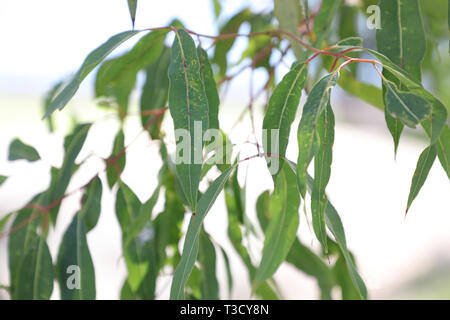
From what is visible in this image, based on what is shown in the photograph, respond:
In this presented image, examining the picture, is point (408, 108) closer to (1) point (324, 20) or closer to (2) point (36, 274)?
(1) point (324, 20)

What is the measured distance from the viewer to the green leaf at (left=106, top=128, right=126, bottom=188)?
1.90 feet

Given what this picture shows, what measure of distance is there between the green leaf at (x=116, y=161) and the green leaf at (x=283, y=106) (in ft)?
0.72

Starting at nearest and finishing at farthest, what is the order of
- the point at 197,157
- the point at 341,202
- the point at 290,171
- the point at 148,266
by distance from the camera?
the point at 197,157, the point at 290,171, the point at 148,266, the point at 341,202

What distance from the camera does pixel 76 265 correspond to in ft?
1.80

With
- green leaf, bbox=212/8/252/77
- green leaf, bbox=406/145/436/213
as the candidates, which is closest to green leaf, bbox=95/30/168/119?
green leaf, bbox=212/8/252/77

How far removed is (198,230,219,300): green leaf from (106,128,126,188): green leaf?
12 cm

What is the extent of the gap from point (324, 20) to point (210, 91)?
14 centimetres

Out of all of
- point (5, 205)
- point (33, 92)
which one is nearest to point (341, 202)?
point (5, 205)

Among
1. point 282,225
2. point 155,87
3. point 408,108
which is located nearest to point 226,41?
point 155,87

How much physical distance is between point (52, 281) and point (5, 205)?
237 cm

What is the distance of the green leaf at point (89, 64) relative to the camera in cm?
39

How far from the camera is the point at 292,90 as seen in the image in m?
0.41

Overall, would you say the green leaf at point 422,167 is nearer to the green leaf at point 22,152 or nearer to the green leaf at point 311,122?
Answer: the green leaf at point 311,122
